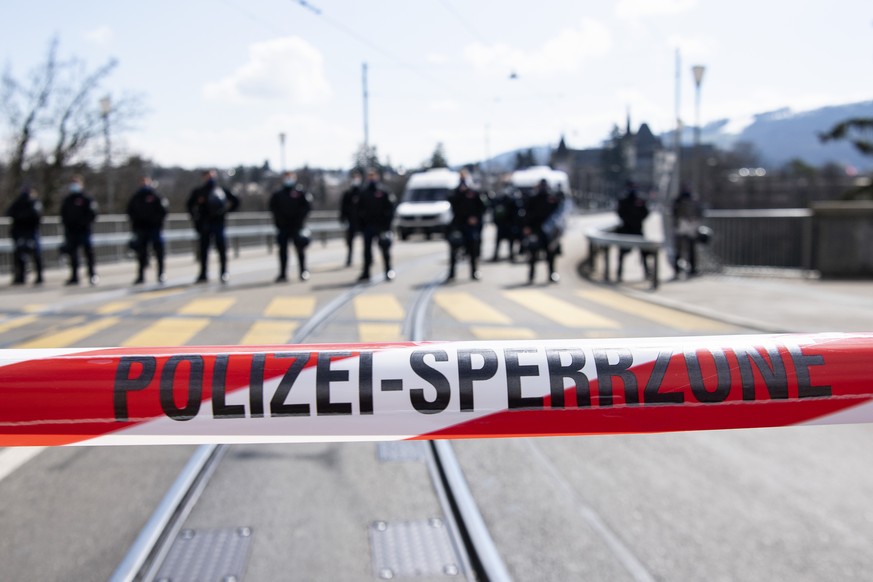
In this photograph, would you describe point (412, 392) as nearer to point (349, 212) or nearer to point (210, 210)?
point (210, 210)

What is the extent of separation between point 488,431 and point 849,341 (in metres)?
0.86

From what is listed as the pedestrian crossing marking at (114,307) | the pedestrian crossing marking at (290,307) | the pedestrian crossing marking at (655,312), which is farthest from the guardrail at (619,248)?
the pedestrian crossing marking at (114,307)

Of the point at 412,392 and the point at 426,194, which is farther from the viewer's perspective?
the point at 426,194

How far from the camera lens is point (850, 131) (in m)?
40.3

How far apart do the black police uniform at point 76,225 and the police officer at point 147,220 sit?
82cm

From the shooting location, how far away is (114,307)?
11.7 m

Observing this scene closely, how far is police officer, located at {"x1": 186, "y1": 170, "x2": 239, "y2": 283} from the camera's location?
14.9m

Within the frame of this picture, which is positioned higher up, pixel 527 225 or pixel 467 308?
pixel 527 225

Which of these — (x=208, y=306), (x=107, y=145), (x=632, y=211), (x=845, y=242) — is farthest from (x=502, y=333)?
(x=107, y=145)

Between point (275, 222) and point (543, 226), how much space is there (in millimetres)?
4641

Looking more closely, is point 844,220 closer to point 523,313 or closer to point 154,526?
point 523,313

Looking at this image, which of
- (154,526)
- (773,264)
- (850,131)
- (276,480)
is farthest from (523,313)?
(850,131)

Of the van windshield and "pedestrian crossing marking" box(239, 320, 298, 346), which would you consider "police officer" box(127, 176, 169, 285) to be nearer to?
"pedestrian crossing marking" box(239, 320, 298, 346)

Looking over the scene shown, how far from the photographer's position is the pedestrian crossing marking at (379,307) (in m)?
10.6
